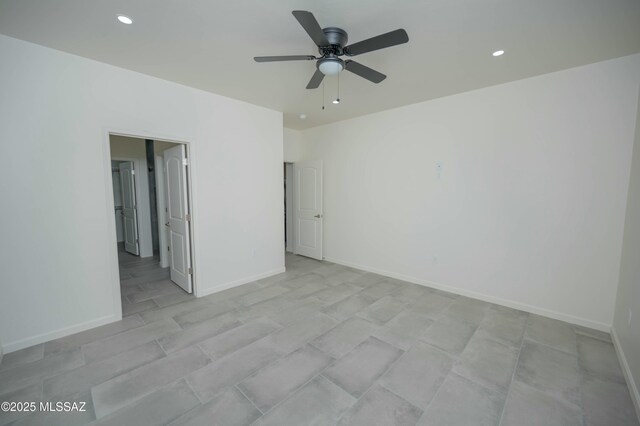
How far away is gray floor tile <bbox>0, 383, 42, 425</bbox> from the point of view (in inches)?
71.5

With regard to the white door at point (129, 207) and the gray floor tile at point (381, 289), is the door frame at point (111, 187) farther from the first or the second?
the white door at point (129, 207)

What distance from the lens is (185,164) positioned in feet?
12.0

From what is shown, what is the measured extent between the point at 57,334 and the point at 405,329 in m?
3.63

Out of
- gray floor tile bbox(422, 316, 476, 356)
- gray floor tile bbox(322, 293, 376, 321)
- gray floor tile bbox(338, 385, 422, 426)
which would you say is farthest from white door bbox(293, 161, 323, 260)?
gray floor tile bbox(338, 385, 422, 426)

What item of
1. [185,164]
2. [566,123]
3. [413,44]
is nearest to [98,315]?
[185,164]

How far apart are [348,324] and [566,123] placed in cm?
334

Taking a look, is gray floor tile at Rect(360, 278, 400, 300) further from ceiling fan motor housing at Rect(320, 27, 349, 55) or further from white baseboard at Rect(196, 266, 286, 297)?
ceiling fan motor housing at Rect(320, 27, 349, 55)

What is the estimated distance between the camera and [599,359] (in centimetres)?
244

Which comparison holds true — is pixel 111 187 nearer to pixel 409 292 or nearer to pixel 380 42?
pixel 380 42

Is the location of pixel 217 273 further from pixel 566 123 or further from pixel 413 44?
pixel 566 123

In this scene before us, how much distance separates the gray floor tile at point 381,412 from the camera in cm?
177

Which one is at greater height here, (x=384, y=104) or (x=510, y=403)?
(x=384, y=104)

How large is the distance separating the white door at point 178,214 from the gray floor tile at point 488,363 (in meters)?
3.54

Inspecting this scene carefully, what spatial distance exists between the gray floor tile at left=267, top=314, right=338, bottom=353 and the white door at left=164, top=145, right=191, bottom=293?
6.05 feet
